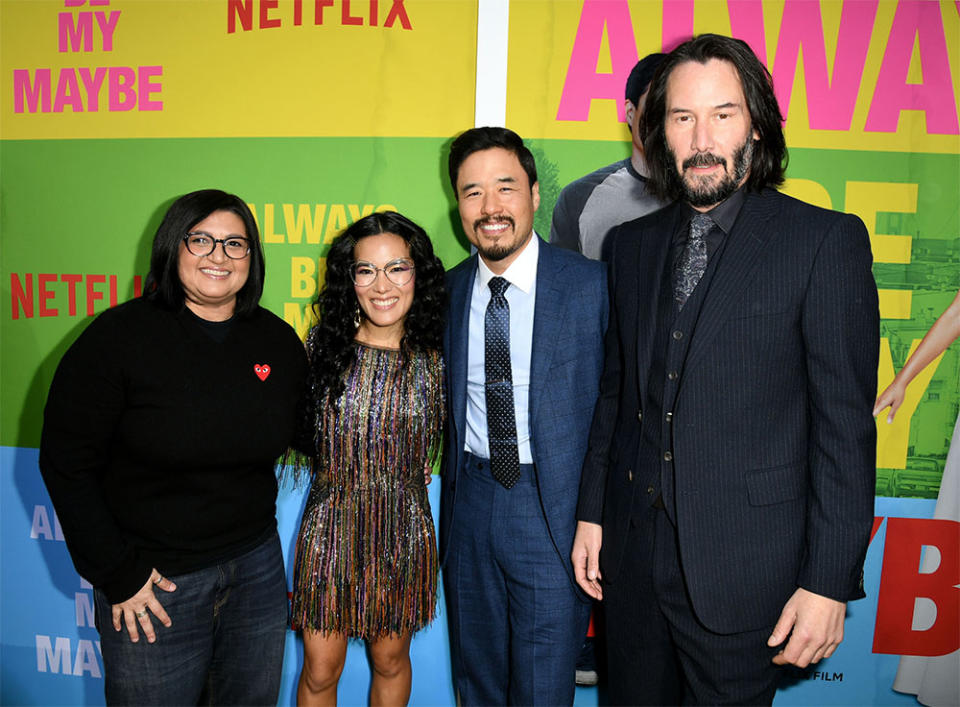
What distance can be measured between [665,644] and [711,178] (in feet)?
3.77

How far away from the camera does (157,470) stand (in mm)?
1684

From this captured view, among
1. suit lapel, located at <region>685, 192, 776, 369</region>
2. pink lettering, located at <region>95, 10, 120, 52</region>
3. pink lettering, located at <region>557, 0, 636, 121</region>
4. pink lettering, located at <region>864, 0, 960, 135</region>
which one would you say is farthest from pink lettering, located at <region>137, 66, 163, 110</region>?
pink lettering, located at <region>864, 0, 960, 135</region>

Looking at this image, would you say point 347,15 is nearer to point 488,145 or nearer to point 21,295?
point 488,145

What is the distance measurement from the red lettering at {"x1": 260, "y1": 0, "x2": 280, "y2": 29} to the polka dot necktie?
64.3 inches

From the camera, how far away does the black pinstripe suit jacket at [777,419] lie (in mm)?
1338

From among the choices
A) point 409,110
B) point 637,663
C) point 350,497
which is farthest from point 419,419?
point 409,110

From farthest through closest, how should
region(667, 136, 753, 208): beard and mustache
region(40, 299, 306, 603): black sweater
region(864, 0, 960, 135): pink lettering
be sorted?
region(864, 0, 960, 135): pink lettering → region(40, 299, 306, 603): black sweater → region(667, 136, 753, 208): beard and mustache

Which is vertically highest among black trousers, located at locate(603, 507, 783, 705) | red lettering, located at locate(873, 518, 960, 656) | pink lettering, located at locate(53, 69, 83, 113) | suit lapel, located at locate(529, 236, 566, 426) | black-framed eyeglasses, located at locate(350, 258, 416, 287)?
pink lettering, located at locate(53, 69, 83, 113)

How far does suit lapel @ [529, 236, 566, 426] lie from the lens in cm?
186

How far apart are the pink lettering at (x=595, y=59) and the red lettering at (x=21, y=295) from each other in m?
2.44

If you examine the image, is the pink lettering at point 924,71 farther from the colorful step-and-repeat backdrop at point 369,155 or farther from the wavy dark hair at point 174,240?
the wavy dark hair at point 174,240

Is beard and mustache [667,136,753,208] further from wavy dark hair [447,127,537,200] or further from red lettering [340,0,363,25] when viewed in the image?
red lettering [340,0,363,25]

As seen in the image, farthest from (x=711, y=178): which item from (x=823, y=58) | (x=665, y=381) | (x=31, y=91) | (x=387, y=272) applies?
(x=31, y=91)

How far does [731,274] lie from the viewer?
141cm
